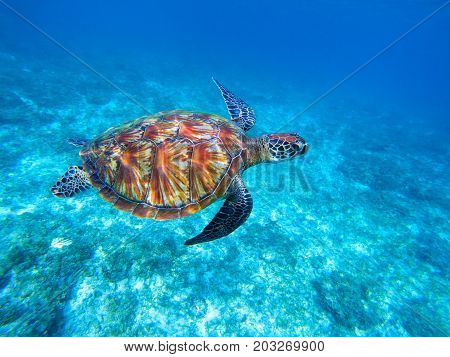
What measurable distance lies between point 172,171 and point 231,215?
1.25 metres

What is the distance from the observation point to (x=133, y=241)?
16.4 ft

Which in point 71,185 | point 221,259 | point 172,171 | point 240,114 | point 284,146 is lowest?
point 221,259

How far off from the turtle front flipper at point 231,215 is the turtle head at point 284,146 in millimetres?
1040

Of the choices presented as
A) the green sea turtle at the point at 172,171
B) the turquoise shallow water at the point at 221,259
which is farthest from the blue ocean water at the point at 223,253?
the green sea turtle at the point at 172,171

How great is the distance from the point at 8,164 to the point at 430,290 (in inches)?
435

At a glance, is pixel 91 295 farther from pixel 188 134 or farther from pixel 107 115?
pixel 107 115

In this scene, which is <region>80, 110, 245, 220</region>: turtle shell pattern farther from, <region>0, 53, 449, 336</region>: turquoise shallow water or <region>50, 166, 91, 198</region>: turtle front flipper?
<region>0, 53, 449, 336</region>: turquoise shallow water

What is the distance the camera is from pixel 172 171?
3965 mm

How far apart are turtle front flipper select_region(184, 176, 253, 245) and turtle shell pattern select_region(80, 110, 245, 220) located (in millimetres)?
213

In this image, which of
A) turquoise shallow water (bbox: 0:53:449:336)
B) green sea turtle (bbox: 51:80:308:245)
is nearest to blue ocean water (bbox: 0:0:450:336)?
turquoise shallow water (bbox: 0:53:449:336)

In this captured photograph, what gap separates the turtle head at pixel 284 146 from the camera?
4691 mm

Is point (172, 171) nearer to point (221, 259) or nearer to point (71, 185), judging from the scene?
point (71, 185)

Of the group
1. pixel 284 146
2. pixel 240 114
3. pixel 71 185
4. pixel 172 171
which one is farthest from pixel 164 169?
pixel 240 114

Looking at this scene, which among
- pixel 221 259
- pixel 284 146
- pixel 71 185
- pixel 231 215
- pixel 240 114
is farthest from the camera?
pixel 240 114
